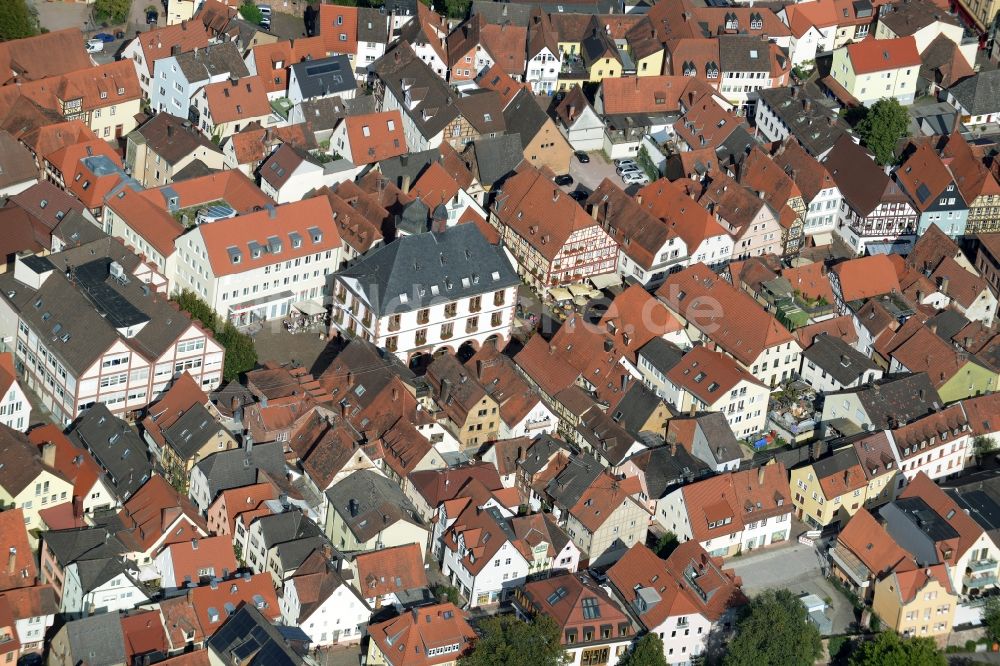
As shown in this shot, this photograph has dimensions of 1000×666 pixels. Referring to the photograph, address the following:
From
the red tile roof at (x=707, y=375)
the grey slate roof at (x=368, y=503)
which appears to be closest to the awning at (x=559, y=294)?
the red tile roof at (x=707, y=375)

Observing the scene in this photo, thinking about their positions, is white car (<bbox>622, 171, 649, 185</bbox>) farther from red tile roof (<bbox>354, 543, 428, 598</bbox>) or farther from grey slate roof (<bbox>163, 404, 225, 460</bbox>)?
red tile roof (<bbox>354, 543, 428, 598</bbox>)

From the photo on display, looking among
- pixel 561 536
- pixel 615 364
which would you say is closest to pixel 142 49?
pixel 615 364

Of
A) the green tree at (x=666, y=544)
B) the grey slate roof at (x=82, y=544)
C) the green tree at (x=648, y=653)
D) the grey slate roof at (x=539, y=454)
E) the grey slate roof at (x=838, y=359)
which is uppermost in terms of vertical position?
the grey slate roof at (x=82, y=544)

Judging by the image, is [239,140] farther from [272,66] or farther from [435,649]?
[435,649]

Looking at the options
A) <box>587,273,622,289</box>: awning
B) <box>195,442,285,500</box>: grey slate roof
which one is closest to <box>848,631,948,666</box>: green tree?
<box>195,442,285,500</box>: grey slate roof

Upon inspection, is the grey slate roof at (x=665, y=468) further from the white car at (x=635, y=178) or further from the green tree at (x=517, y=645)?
the white car at (x=635, y=178)

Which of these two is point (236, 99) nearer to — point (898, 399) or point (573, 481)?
point (573, 481)
